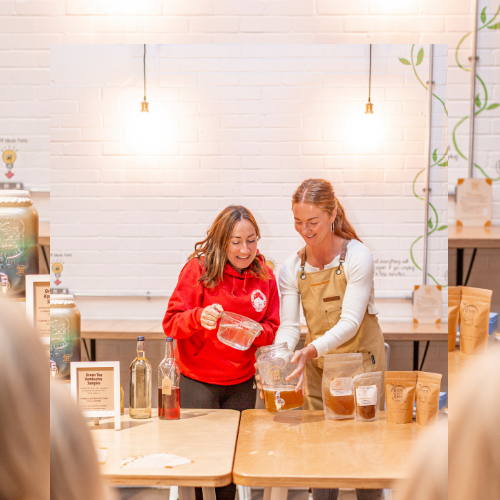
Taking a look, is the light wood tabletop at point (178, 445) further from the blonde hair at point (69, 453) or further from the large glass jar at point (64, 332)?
the blonde hair at point (69, 453)

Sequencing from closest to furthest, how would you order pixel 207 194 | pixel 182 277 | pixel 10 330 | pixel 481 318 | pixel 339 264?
pixel 10 330 → pixel 481 318 → pixel 339 264 → pixel 182 277 → pixel 207 194

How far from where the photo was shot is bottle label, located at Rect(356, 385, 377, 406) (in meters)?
1.56

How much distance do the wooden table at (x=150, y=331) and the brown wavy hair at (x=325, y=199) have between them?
0.44m

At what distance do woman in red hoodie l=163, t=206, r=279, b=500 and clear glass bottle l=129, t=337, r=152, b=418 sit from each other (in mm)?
195

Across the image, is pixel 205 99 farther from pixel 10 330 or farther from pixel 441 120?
pixel 10 330

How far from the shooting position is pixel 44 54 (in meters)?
1.51

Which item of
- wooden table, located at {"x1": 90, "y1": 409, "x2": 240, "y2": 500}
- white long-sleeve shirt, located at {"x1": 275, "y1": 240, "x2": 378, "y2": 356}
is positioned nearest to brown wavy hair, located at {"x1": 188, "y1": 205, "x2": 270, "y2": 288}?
white long-sleeve shirt, located at {"x1": 275, "y1": 240, "x2": 378, "y2": 356}

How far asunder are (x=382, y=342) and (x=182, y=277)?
30.5 inches

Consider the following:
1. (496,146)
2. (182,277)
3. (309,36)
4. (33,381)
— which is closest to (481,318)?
(496,146)

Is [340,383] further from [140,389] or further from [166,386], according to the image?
[140,389]

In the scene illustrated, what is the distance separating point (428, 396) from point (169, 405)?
2.71 ft

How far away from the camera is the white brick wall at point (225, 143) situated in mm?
1838

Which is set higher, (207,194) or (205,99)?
(205,99)

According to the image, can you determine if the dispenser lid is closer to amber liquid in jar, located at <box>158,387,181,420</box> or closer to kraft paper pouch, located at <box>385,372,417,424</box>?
amber liquid in jar, located at <box>158,387,181,420</box>
